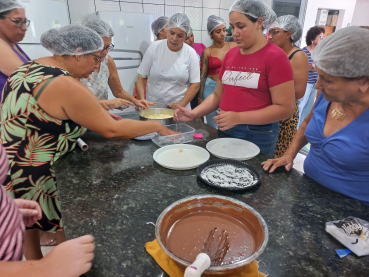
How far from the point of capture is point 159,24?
3.29m

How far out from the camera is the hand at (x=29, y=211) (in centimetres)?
76

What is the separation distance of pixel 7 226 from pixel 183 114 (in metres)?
1.37

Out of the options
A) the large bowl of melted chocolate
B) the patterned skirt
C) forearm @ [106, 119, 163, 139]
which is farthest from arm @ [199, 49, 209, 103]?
the large bowl of melted chocolate

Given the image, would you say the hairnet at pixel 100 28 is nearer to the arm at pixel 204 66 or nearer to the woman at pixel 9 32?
the woman at pixel 9 32

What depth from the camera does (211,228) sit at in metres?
0.70

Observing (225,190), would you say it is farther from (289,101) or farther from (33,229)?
(33,229)

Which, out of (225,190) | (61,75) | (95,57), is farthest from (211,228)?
(95,57)

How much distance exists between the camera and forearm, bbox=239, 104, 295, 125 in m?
1.46

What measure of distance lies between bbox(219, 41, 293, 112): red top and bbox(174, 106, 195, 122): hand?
25 cm

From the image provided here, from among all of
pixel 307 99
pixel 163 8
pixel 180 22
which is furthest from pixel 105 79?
pixel 307 99

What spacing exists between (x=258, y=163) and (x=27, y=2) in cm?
319

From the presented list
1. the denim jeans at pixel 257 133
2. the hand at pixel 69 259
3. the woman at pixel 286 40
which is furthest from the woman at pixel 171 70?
the hand at pixel 69 259

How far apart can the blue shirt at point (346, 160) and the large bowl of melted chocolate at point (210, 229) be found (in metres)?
0.58

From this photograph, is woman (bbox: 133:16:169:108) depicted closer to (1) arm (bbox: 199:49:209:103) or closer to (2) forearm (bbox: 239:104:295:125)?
(1) arm (bbox: 199:49:209:103)
